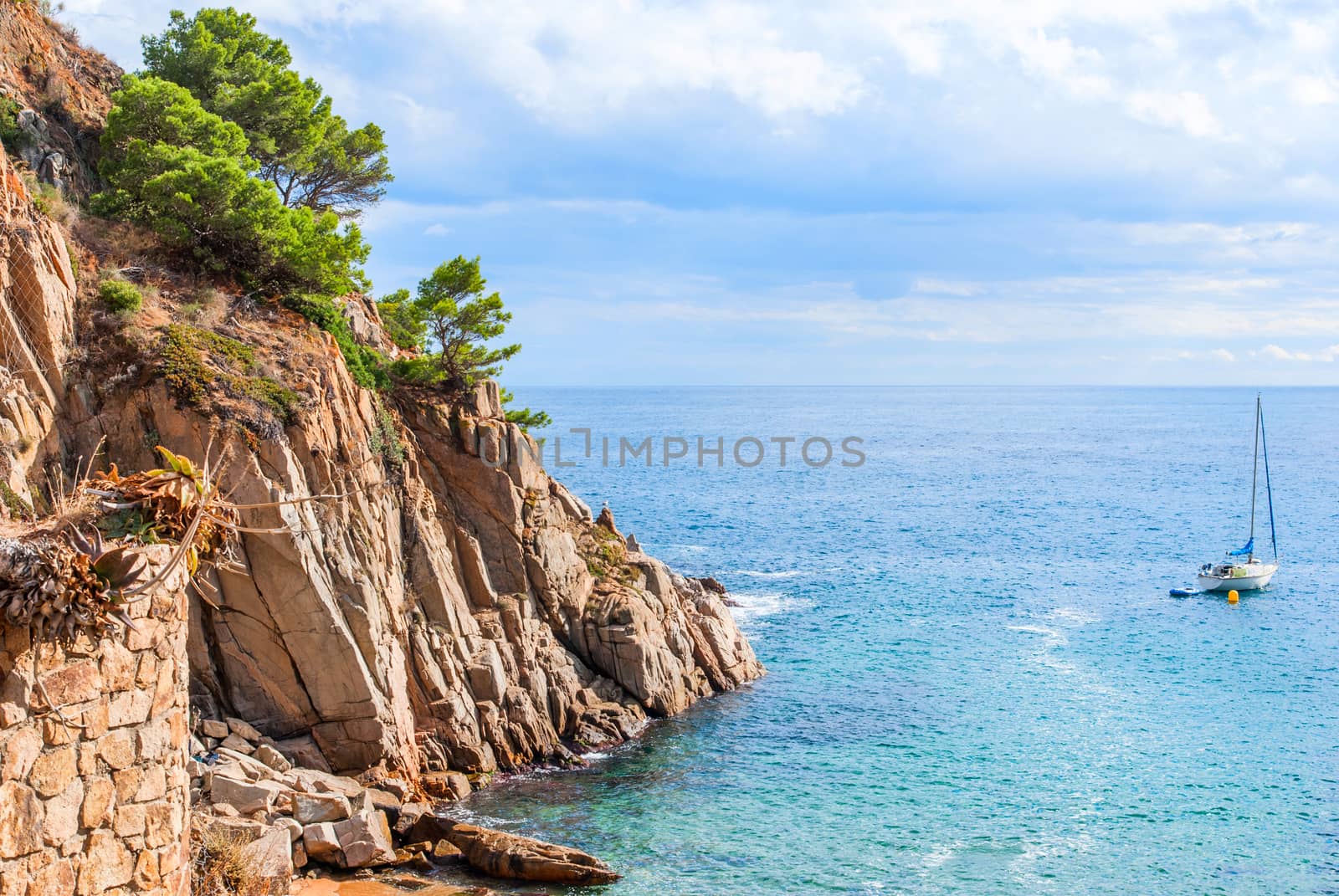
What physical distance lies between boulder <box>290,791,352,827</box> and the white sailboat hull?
51.1 m

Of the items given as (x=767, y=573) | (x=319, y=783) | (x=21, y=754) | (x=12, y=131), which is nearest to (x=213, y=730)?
(x=319, y=783)

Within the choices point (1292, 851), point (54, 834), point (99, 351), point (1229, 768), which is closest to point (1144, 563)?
point (1229, 768)

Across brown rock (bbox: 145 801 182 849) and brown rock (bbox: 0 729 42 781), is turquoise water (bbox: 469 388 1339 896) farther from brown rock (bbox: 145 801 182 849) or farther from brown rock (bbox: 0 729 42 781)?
brown rock (bbox: 0 729 42 781)

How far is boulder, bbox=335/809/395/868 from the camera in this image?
2383 centimetres

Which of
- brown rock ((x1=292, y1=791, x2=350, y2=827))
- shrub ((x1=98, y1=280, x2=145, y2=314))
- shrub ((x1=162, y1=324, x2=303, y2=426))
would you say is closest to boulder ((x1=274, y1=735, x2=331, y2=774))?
brown rock ((x1=292, y1=791, x2=350, y2=827))

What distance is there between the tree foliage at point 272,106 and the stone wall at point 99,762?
31.3m

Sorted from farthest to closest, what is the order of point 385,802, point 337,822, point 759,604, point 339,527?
point 759,604 < point 339,527 < point 385,802 < point 337,822

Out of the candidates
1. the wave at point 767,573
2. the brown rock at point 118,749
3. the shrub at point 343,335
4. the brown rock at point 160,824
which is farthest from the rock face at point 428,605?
the wave at point 767,573

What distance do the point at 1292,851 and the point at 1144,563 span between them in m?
41.4

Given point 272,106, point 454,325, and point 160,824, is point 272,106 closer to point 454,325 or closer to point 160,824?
point 454,325

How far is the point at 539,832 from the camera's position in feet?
90.8

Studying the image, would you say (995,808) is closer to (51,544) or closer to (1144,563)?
(51,544)

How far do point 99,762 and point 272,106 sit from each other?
34.7m

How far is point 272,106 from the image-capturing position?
39500 millimetres
